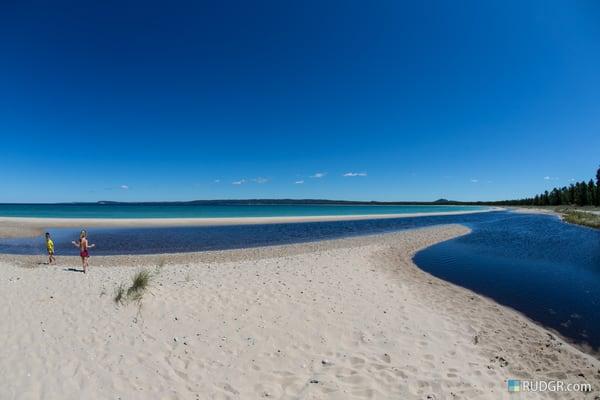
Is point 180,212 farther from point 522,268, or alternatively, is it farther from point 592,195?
point 592,195

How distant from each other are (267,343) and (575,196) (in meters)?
141

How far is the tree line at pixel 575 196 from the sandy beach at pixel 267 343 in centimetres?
12168

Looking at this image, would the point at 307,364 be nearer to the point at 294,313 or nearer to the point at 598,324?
the point at 294,313

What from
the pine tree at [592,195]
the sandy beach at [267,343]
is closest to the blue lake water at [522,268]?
the sandy beach at [267,343]

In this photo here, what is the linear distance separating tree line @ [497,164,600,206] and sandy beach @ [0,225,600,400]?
122 metres

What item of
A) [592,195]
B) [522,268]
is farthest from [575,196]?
[522,268]

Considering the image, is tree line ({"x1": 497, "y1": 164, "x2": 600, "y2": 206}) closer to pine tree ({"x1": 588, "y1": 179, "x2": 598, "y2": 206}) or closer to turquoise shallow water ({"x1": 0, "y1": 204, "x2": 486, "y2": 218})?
pine tree ({"x1": 588, "y1": 179, "x2": 598, "y2": 206})

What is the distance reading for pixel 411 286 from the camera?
11289mm

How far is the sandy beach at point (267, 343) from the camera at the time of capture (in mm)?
5191

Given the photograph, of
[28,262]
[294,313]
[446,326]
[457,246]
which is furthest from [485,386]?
[28,262]

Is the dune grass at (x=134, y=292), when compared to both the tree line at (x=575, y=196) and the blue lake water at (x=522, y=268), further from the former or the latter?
the tree line at (x=575, y=196)

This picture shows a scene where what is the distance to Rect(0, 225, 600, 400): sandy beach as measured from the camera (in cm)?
519

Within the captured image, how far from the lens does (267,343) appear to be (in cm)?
665

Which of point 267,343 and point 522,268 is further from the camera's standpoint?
point 522,268
